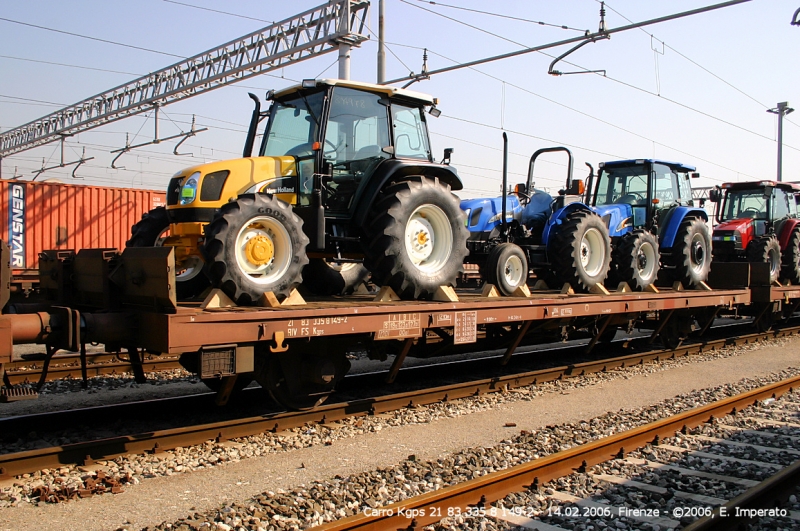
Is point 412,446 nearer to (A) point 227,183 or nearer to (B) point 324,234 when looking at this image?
(B) point 324,234

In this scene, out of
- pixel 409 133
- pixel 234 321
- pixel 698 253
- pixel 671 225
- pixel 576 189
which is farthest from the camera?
pixel 698 253

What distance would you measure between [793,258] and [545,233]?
9074 mm

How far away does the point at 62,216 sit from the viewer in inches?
702

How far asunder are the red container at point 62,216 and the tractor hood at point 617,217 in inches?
517

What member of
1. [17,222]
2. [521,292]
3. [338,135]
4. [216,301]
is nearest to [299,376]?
[216,301]

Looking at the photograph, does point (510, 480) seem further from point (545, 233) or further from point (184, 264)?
point (545, 233)

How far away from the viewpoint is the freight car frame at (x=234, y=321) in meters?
5.40

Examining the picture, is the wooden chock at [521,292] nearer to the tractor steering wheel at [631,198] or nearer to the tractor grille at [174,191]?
the tractor grille at [174,191]

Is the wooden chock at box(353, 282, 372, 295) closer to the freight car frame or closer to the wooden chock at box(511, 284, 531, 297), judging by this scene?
the freight car frame

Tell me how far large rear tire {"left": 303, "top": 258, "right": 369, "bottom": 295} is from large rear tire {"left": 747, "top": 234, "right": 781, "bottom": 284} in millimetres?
9961

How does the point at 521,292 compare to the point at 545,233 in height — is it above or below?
below

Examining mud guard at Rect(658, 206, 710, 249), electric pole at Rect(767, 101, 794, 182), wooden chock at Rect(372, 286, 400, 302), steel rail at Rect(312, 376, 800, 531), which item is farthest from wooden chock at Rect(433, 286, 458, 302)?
electric pole at Rect(767, 101, 794, 182)

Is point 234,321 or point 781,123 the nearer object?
point 234,321

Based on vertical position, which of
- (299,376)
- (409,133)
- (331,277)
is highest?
(409,133)
